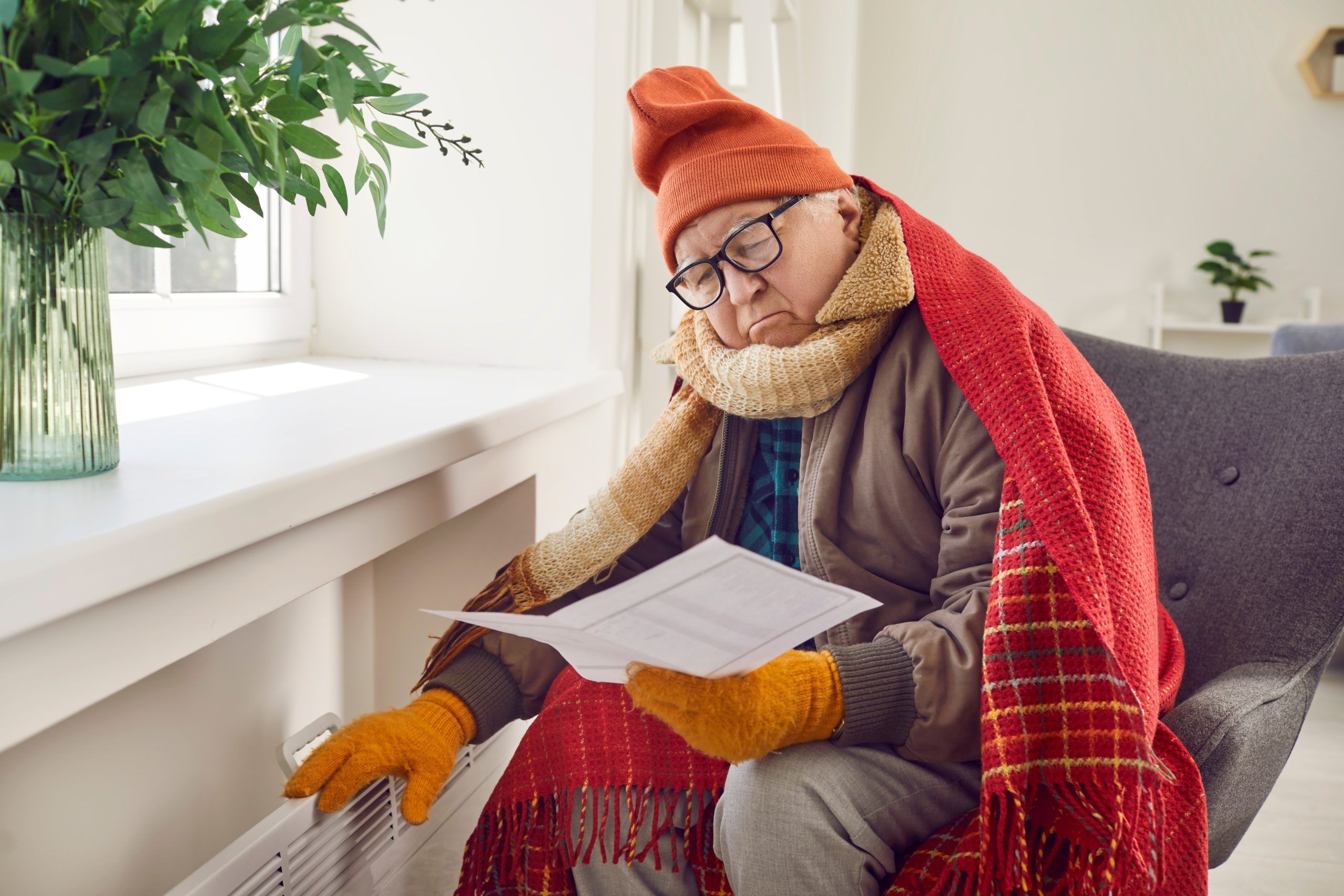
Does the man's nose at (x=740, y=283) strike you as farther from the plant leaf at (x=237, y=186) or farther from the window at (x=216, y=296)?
the window at (x=216, y=296)

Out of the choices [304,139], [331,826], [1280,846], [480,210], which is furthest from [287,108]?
[1280,846]

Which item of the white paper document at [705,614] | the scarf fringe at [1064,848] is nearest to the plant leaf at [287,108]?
the white paper document at [705,614]

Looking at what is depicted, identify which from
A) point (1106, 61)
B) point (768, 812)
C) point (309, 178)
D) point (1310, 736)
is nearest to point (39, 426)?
point (309, 178)

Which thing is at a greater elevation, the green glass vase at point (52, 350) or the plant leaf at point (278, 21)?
the plant leaf at point (278, 21)

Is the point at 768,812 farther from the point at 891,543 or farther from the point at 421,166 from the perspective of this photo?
the point at 421,166

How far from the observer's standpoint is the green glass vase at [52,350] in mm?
687

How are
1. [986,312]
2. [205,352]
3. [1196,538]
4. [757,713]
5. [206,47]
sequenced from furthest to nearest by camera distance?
[205,352] → [1196,538] → [986,312] → [757,713] → [206,47]

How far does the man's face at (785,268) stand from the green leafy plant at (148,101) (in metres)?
0.38

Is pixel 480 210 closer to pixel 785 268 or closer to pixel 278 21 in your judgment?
pixel 785 268

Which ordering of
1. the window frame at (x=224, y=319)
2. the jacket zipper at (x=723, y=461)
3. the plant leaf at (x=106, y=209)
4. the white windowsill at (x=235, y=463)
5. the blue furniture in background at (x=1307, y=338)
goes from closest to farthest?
the white windowsill at (x=235, y=463) → the plant leaf at (x=106, y=209) → the jacket zipper at (x=723, y=461) → the window frame at (x=224, y=319) → the blue furniture in background at (x=1307, y=338)

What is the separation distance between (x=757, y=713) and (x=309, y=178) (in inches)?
22.4

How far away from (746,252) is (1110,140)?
2841mm

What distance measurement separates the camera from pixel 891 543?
960mm

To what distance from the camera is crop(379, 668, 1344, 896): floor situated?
1.36 metres
